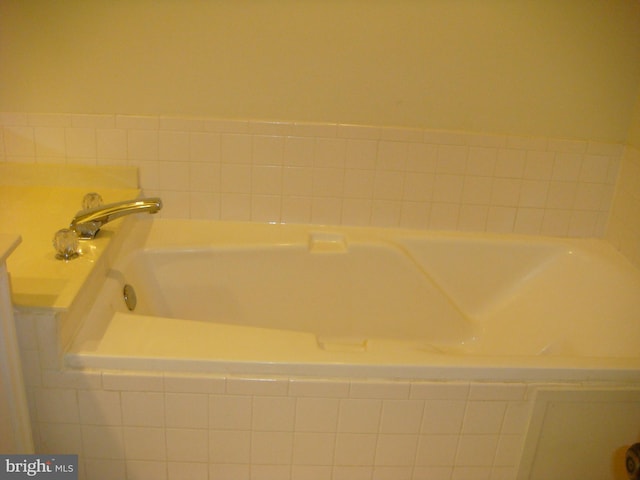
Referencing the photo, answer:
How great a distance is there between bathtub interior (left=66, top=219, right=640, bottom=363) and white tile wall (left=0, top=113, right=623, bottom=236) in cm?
8

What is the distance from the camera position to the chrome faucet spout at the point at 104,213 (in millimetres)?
1604

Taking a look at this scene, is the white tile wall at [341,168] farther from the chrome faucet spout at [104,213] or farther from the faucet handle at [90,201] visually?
the chrome faucet spout at [104,213]

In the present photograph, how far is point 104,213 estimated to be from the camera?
1643mm

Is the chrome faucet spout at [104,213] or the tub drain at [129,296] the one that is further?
the tub drain at [129,296]

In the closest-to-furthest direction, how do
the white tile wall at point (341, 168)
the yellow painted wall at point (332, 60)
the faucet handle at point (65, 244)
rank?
the faucet handle at point (65, 244) < the yellow painted wall at point (332, 60) < the white tile wall at point (341, 168)

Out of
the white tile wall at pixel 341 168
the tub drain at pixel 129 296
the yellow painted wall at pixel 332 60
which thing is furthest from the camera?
the white tile wall at pixel 341 168

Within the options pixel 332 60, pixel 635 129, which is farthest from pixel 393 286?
pixel 635 129

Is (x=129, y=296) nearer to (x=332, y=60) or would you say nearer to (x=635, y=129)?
(x=332, y=60)

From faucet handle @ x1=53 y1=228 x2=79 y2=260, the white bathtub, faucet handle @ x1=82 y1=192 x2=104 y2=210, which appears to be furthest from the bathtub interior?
faucet handle @ x1=53 y1=228 x2=79 y2=260

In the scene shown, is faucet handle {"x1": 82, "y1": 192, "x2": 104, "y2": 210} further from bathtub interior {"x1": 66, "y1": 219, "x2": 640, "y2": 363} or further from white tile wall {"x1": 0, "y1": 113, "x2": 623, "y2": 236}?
white tile wall {"x1": 0, "y1": 113, "x2": 623, "y2": 236}

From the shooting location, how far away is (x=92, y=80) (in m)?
1.97

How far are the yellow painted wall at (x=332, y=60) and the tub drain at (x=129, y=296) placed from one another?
0.62 meters

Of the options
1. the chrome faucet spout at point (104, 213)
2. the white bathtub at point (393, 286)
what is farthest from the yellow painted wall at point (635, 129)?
the chrome faucet spout at point (104, 213)

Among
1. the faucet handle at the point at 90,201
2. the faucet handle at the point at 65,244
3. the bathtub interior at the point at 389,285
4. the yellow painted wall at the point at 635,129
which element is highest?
the yellow painted wall at the point at 635,129
